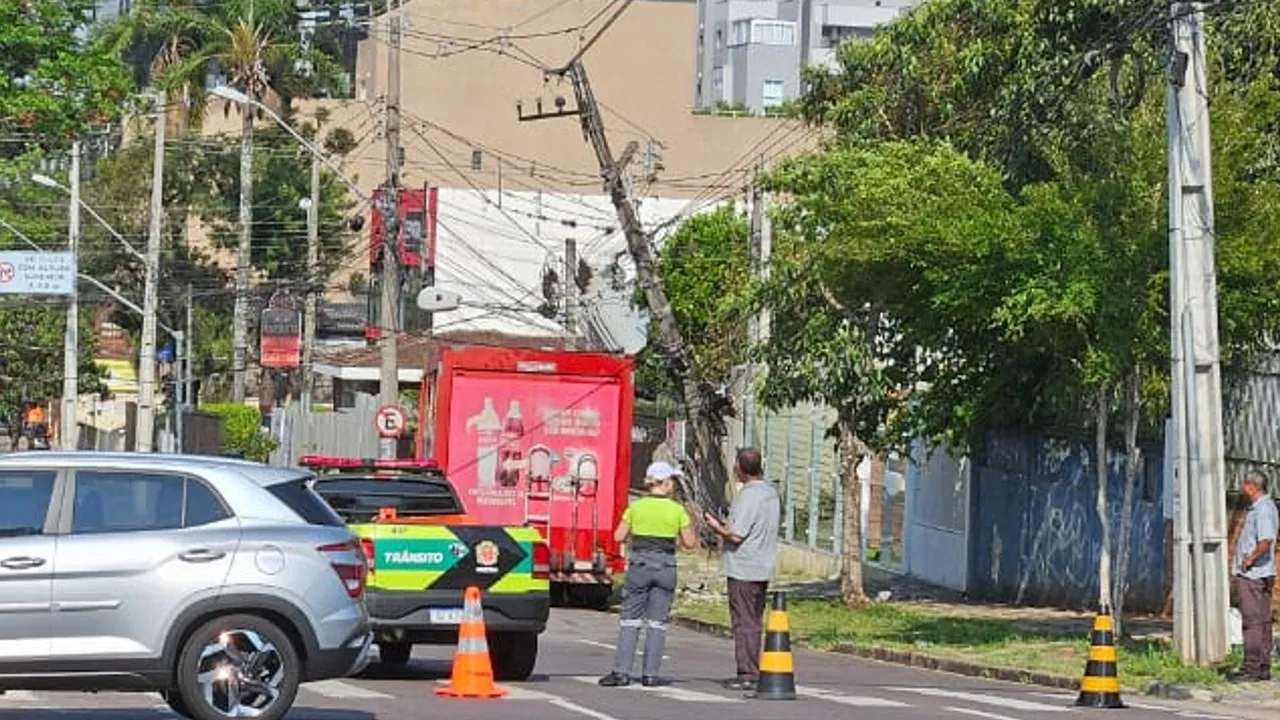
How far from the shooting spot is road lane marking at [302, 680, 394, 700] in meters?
18.2

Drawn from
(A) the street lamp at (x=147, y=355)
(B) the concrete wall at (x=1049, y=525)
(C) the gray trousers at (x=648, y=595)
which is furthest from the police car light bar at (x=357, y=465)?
(A) the street lamp at (x=147, y=355)

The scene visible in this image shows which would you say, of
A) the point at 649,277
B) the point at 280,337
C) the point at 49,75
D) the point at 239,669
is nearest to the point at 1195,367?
the point at 239,669

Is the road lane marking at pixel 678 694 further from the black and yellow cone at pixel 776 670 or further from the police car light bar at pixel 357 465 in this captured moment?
the police car light bar at pixel 357 465

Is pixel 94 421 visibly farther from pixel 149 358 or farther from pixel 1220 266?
pixel 1220 266

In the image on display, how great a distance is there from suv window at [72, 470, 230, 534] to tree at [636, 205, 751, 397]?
124ft

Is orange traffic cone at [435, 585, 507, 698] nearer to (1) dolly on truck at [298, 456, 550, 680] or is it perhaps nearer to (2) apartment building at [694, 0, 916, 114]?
(1) dolly on truck at [298, 456, 550, 680]

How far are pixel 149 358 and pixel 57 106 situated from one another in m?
8.69

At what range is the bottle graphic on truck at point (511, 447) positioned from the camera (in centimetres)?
3328

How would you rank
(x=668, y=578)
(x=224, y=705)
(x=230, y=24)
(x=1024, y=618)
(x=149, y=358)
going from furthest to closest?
(x=230, y=24) → (x=149, y=358) → (x=1024, y=618) → (x=668, y=578) → (x=224, y=705)

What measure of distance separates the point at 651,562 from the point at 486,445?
1433 centimetres

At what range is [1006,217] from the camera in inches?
969

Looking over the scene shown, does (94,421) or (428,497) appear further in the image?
(94,421)

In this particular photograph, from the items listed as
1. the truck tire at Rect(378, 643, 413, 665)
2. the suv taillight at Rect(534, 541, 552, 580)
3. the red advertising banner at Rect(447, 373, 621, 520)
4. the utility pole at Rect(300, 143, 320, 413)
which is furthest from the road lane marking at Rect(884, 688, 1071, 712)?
the utility pole at Rect(300, 143, 320, 413)

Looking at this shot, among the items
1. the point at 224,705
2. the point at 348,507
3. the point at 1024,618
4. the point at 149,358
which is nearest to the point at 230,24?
the point at 149,358
